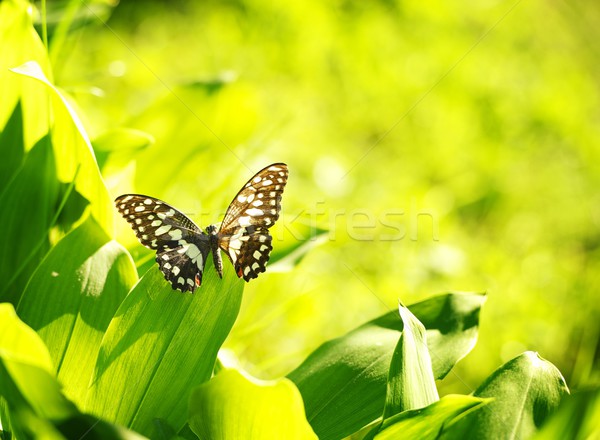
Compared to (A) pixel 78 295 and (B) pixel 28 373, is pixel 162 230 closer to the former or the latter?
(A) pixel 78 295

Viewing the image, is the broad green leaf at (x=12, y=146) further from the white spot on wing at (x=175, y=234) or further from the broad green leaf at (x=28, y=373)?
the broad green leaf at (x=28, y=373)

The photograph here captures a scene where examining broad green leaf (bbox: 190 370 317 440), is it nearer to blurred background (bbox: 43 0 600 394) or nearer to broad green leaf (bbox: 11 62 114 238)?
broad green leaf (bbox: 11 62 114 238)

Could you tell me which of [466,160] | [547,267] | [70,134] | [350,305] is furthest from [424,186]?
[70,134]

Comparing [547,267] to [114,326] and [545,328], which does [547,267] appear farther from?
[114,326]

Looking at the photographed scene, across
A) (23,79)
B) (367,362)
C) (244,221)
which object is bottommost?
(367,362)

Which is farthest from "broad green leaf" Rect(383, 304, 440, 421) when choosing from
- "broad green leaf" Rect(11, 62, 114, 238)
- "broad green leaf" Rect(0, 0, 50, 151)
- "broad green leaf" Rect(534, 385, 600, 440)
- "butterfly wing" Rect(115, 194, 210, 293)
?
"broad green leaf" Rect(0, 0, 50, 151)

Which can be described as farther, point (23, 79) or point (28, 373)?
point (23, 79)

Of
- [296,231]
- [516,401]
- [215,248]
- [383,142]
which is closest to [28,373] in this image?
[215,248]
